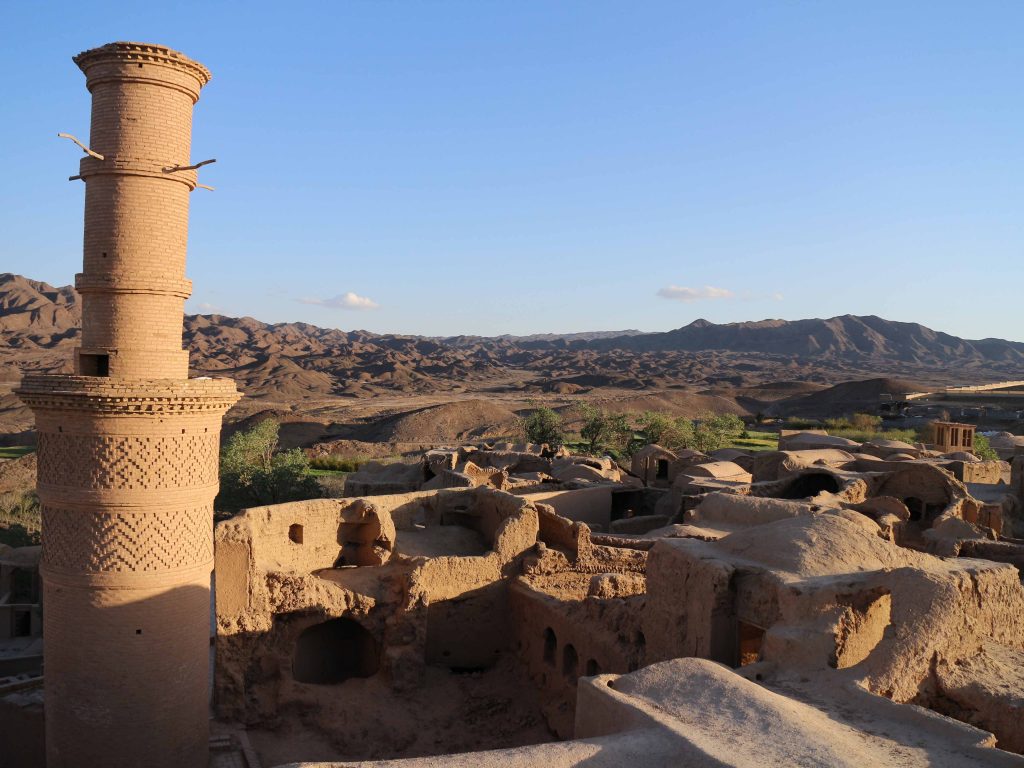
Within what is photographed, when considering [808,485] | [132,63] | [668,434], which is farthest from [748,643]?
[668,434]

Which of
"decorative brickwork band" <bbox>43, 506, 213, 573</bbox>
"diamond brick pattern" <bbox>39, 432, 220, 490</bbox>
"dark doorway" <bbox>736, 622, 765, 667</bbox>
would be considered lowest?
"dark doorway" <bbox>736, 622, 765, 667</bbox>

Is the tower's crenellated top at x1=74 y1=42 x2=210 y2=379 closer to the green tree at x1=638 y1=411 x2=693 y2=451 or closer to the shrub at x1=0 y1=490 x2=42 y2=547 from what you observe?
the shrub at x1=0 y1=490 x2=42 y2=547

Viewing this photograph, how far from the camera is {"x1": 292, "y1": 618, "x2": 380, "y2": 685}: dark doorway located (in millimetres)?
14359

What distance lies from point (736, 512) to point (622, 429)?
3007cm

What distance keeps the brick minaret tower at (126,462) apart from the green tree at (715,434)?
104 feet

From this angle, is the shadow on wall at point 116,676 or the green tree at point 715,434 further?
the green tree at point 715,434

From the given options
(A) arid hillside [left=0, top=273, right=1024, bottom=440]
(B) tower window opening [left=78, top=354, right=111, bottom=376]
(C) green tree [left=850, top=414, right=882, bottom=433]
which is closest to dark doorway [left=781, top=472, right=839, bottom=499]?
(B) tower window opening [left=78, top=354, right=111, bottom=376]

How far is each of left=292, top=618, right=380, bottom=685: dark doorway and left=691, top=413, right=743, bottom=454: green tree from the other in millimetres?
26524

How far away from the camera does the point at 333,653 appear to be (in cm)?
1483

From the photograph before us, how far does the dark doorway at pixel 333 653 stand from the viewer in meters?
14.4

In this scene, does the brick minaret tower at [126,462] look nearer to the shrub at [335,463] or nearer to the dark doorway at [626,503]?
the dark doorway at [626,503]

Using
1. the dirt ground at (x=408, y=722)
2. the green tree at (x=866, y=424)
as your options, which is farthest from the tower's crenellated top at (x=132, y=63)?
the green tree at (x=866, y=424)

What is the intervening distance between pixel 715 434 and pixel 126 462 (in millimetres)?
37192

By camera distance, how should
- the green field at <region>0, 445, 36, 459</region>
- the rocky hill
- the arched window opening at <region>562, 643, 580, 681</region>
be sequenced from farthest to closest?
1. the rocky hill
2. the green field at <region>0, 445, 36, 459</region>
3. the arched window opening at <region>562, 643, 580, 681</region>
